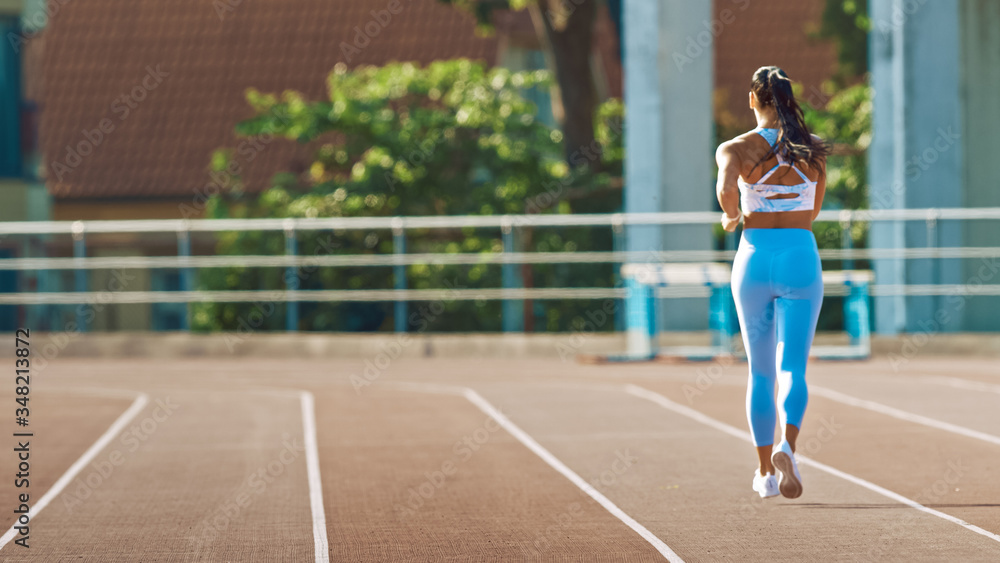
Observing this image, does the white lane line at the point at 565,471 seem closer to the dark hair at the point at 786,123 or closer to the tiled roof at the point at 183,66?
the dark hair at the point at 786,123

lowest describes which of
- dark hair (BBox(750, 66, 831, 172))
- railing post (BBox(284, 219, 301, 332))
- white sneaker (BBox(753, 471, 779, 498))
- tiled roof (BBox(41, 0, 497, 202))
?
white sneaker (BBox(753, 471, 779, 498))

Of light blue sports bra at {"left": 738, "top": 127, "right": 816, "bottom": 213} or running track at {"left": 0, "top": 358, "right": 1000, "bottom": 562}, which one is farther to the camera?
running track at {"left": 0, "top": 358, "right": 1000, "bottom": 562}

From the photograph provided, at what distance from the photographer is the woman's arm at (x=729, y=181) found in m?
6.77

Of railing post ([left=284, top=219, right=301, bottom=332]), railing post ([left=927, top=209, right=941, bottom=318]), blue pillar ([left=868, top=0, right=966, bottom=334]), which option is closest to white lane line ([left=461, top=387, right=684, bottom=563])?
railing post ([left=284, top=219, right=301, bottom=332])

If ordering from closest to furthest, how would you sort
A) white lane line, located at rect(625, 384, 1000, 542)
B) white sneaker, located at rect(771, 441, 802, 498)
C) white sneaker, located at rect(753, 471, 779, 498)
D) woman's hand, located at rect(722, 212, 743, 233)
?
white sneaker, located at rect(771, 441, 802, 498) < woman's hand, located at rect(722, 212, 743, 233) < white sneaker, located at rect(753, 471, 779, 498) < white lane line, located at rect(625, 384, 1000, 542)

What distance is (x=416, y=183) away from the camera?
73.9 feet

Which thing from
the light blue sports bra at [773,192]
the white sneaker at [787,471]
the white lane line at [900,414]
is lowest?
the white lane line at [900,414]

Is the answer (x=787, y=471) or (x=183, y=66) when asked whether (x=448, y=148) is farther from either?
(x=787, y=471)

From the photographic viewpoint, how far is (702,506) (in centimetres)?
797

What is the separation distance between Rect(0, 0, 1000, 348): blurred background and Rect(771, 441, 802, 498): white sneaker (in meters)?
11.4

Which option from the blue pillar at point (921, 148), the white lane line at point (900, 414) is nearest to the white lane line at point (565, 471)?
the white lane line at point (900, 414)

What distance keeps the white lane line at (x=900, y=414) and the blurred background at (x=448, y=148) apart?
4.75 meters

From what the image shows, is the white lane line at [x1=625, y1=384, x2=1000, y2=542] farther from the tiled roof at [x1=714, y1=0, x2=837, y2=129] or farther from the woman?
the tiled roof at [x1=714, y1=0, x2=837, y2=129]

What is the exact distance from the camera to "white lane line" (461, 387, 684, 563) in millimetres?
6953
